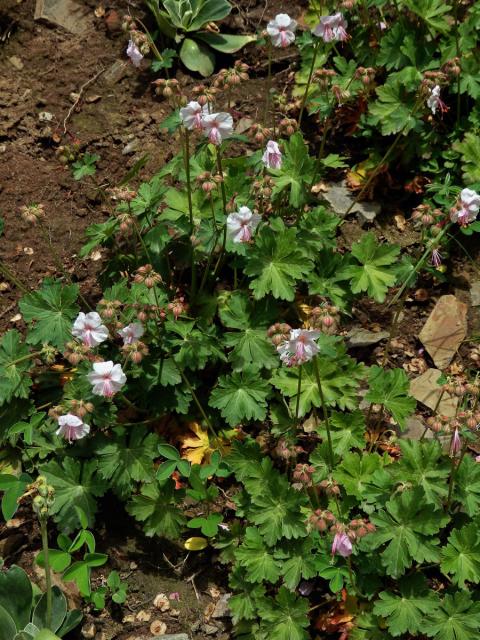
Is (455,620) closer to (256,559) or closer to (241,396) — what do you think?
(256,559)

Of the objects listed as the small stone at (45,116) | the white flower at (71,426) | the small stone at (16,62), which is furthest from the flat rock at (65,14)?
the white flower at (71,426)

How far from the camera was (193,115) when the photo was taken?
139 inches

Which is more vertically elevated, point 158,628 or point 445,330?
point 445,330

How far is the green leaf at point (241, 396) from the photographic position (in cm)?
392

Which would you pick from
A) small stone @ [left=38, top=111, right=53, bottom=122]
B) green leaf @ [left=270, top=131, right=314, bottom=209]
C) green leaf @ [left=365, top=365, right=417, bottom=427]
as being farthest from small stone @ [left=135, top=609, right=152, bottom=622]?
small stone @ [left=38, top=111, right=53, bottom=122]

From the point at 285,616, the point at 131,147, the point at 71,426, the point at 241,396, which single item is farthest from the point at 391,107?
the point at 285,616

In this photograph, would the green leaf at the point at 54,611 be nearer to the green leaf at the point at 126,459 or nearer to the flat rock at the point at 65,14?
the green leaf at the point at 126,459

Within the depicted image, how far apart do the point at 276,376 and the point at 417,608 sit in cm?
135

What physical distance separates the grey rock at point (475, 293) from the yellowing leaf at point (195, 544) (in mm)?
2196

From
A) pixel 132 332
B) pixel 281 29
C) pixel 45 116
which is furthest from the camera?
pixel 45 116

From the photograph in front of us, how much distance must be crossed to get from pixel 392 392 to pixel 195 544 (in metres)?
1.32

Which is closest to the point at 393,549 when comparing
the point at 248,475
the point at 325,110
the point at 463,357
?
the point at 248,475

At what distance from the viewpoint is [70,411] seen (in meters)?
3.51

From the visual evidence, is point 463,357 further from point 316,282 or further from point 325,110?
point 325,110
